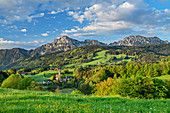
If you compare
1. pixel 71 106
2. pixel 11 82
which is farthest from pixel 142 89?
pixel 11 82

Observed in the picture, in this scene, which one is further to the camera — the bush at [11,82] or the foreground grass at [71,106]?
the bush at [11,82]

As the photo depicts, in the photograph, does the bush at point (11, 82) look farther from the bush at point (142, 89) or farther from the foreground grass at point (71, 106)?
the foreground grass at point (71, 106)

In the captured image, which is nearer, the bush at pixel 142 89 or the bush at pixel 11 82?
the bush at pixel 142 89

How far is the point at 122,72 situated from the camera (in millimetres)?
158875

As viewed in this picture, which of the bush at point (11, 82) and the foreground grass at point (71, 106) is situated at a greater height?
the foreground grass at point (71, 106)

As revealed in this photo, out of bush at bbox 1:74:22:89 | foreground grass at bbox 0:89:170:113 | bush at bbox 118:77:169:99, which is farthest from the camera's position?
bush at bbox 1:74:22:89

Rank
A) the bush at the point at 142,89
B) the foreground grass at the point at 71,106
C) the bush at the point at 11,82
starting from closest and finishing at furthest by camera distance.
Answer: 1. the foreground grass at the point at 71,106
2. the bush at the point at 142,89
3. the bush at the point at 11,82

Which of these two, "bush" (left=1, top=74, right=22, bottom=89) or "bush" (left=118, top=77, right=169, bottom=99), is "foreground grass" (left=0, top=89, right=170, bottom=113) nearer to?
"bush" (left=118, top=77, right=169, bottom=99)

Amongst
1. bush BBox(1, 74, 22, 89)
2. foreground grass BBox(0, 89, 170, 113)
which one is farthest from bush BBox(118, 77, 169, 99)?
bush BBox(1, 74, 22, 89)

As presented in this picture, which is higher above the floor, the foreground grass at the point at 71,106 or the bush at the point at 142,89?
the foreground grass at the point at 71,106


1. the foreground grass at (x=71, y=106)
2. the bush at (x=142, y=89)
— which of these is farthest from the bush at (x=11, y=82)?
the foreground grass at (x=71, y=106)

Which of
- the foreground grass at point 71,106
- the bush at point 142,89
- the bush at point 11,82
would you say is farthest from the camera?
the bush at point 11,82

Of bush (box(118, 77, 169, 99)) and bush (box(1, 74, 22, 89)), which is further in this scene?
bush (box(1, 74, 22, 89))

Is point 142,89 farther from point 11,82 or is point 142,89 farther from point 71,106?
point 11,82
